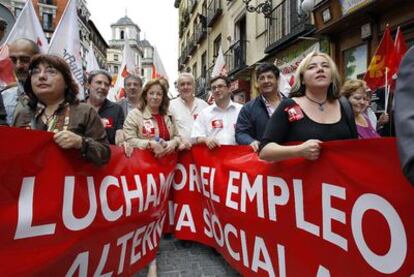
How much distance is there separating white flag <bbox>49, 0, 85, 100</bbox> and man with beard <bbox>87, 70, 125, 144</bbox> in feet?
2.62

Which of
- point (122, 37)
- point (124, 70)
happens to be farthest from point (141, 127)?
point (122, 37)

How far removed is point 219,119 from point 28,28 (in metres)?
2.81

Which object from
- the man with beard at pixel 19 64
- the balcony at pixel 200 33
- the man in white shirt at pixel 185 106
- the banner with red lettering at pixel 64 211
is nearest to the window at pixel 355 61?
the man in white shirt at pixel 185 106

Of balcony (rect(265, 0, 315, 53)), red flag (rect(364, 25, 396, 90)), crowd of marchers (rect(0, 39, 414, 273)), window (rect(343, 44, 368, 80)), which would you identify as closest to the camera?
crowd of marchers (rect(0, 39, 414, 273))

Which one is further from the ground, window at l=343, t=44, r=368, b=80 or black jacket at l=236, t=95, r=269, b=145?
window at l=343, t=44, r=368, b=80

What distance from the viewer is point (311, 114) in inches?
101

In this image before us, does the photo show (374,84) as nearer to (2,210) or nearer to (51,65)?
(51,65)

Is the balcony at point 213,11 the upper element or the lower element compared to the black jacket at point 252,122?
upper

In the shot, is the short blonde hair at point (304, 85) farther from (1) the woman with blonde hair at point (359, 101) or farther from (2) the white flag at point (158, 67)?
(2) the white flag at point (158, 67)

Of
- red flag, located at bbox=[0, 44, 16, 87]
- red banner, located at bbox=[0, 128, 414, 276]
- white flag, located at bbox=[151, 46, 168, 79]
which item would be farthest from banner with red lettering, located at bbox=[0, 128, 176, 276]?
white flag, located at bbox=[151, 46, 168, 79]

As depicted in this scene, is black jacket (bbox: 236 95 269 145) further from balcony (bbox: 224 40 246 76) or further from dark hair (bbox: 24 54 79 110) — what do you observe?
balcony (bbox: 224 40 246 76)

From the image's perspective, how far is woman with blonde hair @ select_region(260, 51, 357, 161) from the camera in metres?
2.50

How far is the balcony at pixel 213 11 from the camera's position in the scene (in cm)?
2171

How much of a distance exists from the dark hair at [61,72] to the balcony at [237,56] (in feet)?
46.4
